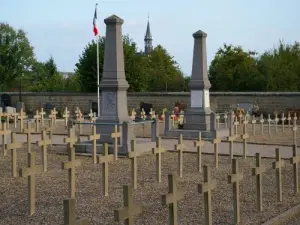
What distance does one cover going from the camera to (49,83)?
162 ft

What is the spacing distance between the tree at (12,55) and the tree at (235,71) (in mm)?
23687

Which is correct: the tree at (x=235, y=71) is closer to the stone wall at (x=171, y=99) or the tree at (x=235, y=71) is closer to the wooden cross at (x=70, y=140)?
the stone wall at (x=171, y=99)

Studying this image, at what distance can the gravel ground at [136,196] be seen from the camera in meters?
6.66

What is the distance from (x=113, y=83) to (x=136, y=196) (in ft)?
19.8

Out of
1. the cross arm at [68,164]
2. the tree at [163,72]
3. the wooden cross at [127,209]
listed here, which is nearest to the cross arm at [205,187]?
the wooden cross at [127,209]

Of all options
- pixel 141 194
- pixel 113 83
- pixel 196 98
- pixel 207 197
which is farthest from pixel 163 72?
pixel 207 197

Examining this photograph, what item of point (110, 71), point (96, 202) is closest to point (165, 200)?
point (96, 202)

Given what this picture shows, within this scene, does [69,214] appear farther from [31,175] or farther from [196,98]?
[196,98]

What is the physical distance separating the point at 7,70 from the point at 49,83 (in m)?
12.0

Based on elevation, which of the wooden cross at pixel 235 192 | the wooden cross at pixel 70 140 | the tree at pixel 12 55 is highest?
the tree at pixel 12 55

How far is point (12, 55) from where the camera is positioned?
196ft

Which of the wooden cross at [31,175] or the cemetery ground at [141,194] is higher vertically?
the wooden cross at [31,175]

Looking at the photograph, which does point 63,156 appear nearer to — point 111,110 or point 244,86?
point 111,110

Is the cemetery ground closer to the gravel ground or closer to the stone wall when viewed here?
the gravel ground
